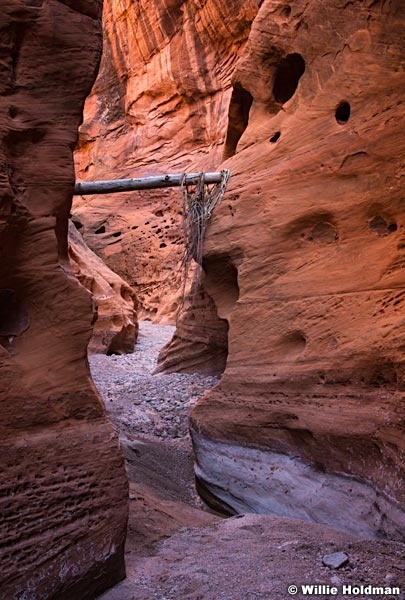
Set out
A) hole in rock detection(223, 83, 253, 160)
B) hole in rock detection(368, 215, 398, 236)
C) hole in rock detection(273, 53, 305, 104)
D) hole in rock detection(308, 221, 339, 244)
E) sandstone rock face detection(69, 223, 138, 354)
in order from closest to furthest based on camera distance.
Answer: hole in rock detection(368, 215, 398, 236), hole in rock detection(308, 221, 339, 244), hole in rock detection(273, 53, 305, 104), hole in rock detection(223, 83, 253, 160), sandstone rock face detection(69, 223, 138, 354)

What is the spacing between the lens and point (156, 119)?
848 inches

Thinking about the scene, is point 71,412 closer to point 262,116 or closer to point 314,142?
point 314,142

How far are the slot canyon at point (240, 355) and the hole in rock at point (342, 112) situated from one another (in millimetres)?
67

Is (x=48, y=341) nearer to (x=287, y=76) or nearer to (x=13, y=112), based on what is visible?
(x=13, y=112)

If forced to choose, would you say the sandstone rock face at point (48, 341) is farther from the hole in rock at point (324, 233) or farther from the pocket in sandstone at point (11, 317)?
the hole in rock at point (324, 233)

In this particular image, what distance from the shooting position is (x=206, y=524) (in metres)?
4.04

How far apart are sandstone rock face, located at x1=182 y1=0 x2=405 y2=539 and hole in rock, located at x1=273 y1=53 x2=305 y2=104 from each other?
0.12ft

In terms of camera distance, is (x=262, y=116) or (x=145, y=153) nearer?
(x=262, y=116)

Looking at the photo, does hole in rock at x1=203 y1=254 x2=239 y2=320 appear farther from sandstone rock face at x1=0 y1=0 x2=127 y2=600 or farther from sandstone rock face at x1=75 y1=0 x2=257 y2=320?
sandstone rock face at x1=75 y1=0 x2=257 y2=320

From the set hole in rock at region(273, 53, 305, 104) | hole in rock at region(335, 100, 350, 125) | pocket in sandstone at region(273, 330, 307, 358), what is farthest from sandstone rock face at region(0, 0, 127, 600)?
hole in rock at region(273, 53, 305, 104)

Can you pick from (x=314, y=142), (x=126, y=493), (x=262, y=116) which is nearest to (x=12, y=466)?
(x=126, y=493)

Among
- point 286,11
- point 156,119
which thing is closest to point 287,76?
point 286,11

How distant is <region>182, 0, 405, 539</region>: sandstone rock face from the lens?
4465 mm

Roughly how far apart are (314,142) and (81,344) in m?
3.49
